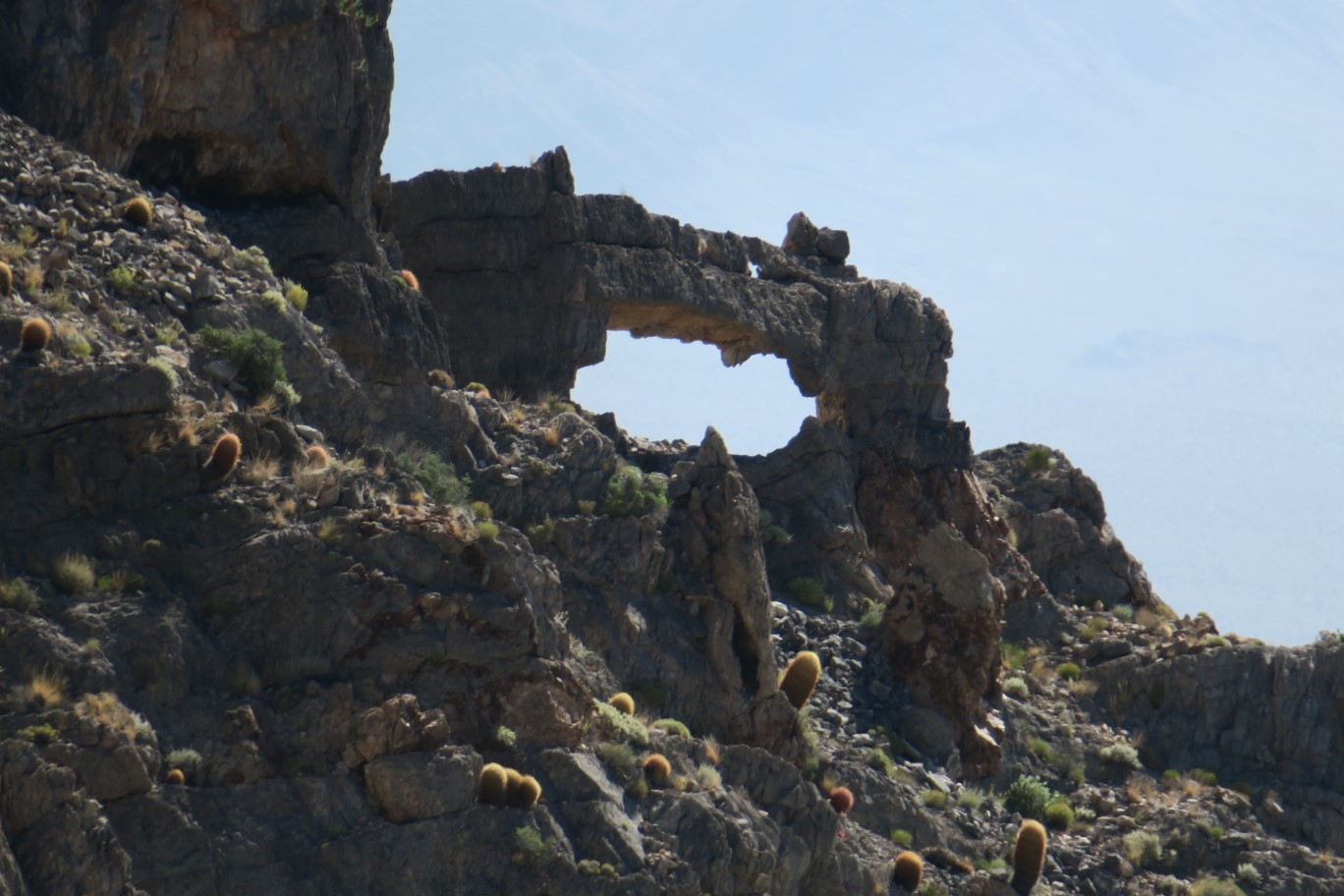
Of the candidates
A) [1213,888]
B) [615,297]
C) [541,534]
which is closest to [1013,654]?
[1213,888]

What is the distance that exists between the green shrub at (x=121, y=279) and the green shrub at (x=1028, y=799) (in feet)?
69.7

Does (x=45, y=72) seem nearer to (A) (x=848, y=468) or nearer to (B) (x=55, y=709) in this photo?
(B) (x=55, y=709)

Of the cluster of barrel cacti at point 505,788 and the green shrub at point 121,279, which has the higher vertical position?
the green shrub at point 121,279

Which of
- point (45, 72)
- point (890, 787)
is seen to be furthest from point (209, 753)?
point (890, 787)

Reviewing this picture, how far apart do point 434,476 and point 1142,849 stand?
654 inches

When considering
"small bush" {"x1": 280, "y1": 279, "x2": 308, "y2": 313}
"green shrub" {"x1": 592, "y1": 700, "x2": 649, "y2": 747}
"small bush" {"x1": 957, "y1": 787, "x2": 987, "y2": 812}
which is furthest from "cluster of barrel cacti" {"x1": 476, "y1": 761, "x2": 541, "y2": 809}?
"small bush" {"x1": 957, "y1": 787, "x2": 987, "y2": 812}

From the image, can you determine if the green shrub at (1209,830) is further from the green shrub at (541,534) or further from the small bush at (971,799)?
the green shrub at (541,534)

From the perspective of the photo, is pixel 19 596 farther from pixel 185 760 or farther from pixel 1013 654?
Answer: pixel 1013 654

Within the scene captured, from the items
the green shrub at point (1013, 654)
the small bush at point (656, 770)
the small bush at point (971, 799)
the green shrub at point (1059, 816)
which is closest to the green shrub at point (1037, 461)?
the green shrub at point (1013, 654)

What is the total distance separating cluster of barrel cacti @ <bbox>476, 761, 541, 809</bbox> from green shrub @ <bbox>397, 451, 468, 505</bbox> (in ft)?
27.7

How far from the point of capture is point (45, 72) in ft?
127

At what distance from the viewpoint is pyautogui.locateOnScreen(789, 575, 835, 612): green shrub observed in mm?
48969

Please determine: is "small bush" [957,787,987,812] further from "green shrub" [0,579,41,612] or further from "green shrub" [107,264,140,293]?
"green shrub" [0,579,41,612]

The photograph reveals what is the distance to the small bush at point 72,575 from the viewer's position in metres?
29.1
